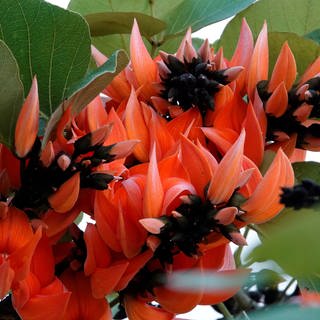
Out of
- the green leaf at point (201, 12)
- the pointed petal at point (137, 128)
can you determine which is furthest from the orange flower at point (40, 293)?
the green leaf at point (201, 12)

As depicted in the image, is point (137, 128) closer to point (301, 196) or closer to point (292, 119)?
point (292, 119)

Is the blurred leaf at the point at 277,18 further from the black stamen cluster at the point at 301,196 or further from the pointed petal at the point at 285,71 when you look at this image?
the black stamen cluster at the point at 301,196

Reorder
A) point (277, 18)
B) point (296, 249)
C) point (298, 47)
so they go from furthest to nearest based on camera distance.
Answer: point (277, 18), point (298, 47), point (296, 249)

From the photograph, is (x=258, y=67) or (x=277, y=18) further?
(x=277, y=18)

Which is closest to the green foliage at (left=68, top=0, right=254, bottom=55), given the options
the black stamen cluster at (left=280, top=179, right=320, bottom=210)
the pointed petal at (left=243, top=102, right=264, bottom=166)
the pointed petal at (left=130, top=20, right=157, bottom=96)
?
the pointed petal at (left=130, top=20, right=157, bottom=96)

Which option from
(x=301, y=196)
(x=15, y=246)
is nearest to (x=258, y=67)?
(x=15, y=246)
